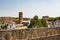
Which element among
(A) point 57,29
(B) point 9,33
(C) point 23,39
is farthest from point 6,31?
(A) point 57,29

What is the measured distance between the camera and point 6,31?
9992mm

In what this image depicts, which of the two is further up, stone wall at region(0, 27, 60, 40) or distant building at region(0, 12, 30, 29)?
stone wall at region(0, 27, 60, 40)

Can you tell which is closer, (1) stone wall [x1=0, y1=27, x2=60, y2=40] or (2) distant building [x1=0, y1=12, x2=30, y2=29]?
(1) stone wall [x1=0, y1=27, x2=60, y2=40]

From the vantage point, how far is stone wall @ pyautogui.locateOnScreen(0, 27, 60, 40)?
33.0 feet

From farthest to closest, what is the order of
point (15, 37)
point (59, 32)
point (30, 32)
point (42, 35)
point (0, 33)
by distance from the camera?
point (59, 32), point (42, 35), point (30, 32), point (15, 37), point (0, 33)

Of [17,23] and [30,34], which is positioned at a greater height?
[30,34]

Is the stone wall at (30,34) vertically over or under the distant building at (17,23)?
over

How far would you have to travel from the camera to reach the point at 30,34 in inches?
451

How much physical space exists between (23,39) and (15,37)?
644mm

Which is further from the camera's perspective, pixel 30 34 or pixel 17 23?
pixel 17 23

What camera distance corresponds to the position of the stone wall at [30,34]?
1007 centimetres

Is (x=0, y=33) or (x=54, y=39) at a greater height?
(x=0, y=33)

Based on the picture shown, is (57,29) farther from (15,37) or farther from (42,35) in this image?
(15,37)

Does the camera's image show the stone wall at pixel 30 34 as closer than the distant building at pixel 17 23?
Yes
